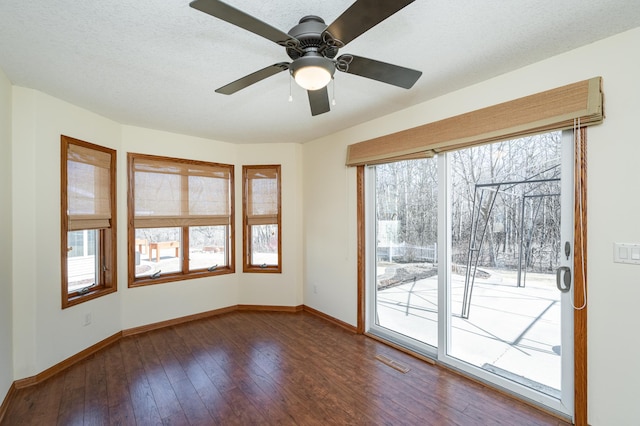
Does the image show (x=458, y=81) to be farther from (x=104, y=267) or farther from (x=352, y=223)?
(x=104, y=267)

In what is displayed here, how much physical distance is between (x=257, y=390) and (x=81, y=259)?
2334 mm

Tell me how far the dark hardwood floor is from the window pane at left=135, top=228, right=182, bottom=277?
88 centimetres

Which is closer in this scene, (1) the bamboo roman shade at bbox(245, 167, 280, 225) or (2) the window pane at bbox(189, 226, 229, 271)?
(2) the window pane at bbox(189, 226, 229, 271)

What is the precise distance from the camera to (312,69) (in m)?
1.38

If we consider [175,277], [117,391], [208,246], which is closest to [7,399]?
[117,391]

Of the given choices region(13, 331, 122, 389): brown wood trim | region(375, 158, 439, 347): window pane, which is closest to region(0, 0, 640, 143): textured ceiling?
region(375, 158, 439, 347): window pane

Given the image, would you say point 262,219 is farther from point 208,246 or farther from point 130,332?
point 130,332

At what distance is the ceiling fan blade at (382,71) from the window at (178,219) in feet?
10.0

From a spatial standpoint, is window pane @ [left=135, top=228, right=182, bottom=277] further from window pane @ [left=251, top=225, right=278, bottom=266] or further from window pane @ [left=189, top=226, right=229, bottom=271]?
window pane @ [left=251, top=225, right=278, bottom=266]

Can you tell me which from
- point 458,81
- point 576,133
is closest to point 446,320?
point 576,133

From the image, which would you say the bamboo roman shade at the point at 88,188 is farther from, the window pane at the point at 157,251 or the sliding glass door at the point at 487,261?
the sliding glass door at the point at 487,261

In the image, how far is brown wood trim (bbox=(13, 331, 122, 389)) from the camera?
245cm

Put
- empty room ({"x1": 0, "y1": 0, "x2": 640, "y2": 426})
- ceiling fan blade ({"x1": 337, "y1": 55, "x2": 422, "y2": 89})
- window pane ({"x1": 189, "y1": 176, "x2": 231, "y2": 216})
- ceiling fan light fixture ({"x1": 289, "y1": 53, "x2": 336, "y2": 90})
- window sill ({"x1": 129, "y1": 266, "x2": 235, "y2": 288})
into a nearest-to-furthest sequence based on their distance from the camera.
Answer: ceiling fan light fixture ({"x1": 289, "y1": 53, "x2": 336, "y2": 90})
ceiling fan blade ({"x1": 337, "y1": 55, "x2": 422, "y2": 89})
empty room ({"x1": 0, "y1": 0, "x2": 640, "y2": 426})
window sill ({"x1": 129, "y1": 266, "x2": 235, "y2": 288})
window pane ({"x1": 189, "y1": 176, "x2": 231, "y2": 216})

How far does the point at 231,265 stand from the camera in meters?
4.34
